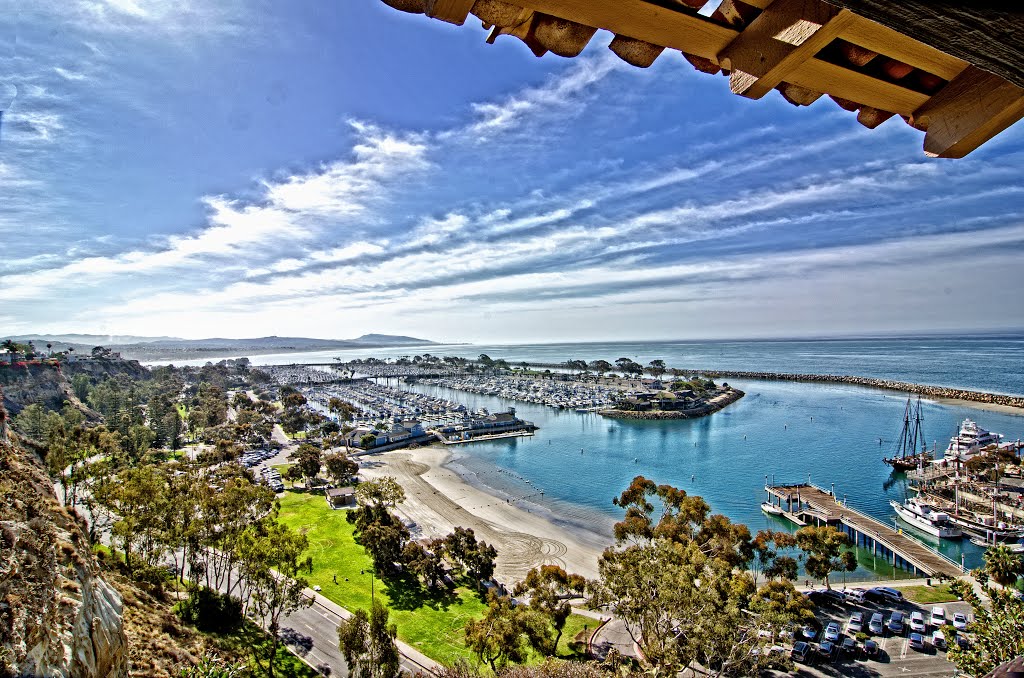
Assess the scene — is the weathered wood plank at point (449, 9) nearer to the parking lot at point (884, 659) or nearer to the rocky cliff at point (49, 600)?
the rocky cliff at point (49, 600)

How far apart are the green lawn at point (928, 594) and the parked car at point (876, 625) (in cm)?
253

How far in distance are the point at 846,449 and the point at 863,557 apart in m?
17.3

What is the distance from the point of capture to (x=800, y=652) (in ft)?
38.9

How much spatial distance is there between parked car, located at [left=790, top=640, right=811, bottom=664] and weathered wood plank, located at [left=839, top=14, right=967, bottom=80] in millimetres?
14453

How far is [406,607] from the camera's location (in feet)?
46.1

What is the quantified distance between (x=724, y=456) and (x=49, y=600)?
3316cm

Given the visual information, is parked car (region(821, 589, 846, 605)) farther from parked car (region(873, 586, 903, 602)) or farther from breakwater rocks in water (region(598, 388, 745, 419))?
breakwater rocks in water (region(598, 388, 745, 419))

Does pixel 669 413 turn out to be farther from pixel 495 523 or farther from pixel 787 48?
pixel 787 48

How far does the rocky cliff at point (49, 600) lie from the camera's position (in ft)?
18.8

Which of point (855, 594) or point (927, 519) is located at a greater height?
point (927, 519)

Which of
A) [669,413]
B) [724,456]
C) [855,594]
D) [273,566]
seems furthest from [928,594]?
[669,413]

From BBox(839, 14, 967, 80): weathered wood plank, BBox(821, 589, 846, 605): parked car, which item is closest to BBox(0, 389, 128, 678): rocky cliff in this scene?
BBox(839, 14, 967, 80): weathered wood plank

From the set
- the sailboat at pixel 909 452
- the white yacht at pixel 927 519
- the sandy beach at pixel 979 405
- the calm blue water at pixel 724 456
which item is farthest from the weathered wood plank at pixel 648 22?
the sandy beach at pixel 979 405

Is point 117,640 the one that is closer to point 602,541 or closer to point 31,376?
point 602,541
